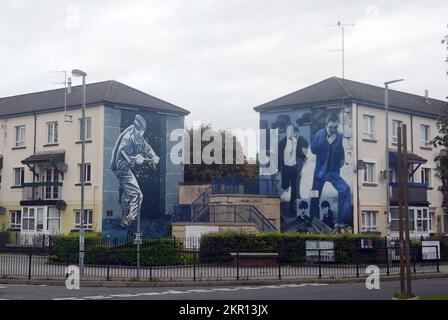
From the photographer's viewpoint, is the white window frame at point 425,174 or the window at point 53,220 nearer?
the window at point 53,220

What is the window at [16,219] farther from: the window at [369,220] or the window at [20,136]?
the window at [369,220]

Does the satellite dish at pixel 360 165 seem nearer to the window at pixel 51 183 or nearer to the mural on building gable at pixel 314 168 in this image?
the mural on building gable at pixel 314 168

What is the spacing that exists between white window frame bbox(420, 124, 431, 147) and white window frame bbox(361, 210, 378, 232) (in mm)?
7920

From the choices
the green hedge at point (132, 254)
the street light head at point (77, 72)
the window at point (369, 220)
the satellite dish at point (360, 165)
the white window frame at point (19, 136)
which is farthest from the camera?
the white window frame at point (19, 136)

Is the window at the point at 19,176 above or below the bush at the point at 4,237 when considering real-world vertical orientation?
above

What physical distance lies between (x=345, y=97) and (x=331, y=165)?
4409mm

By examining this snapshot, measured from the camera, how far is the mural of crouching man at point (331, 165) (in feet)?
146

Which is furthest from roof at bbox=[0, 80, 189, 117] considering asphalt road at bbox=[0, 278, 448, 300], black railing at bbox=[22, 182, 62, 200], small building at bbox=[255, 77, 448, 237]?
asphalt road at bbox=[0, 278, 448, 300]

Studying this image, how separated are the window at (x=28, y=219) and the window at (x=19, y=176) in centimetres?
265

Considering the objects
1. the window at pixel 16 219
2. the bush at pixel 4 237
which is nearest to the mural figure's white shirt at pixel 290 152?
the window at pixel 16 219

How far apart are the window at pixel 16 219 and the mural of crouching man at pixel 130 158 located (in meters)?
9.08

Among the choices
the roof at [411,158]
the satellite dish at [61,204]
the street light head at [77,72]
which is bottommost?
the satellite dish at [61,204]

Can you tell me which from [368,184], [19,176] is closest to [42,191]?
[19,176]

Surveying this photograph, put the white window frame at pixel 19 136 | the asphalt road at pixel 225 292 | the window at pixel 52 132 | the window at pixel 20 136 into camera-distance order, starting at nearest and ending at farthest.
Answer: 1. the asphalt road at pixel 225 292
2. the window at pixel 52 132
3. the white window frame at pixel 19 136
4. the window at pixel 20 136
